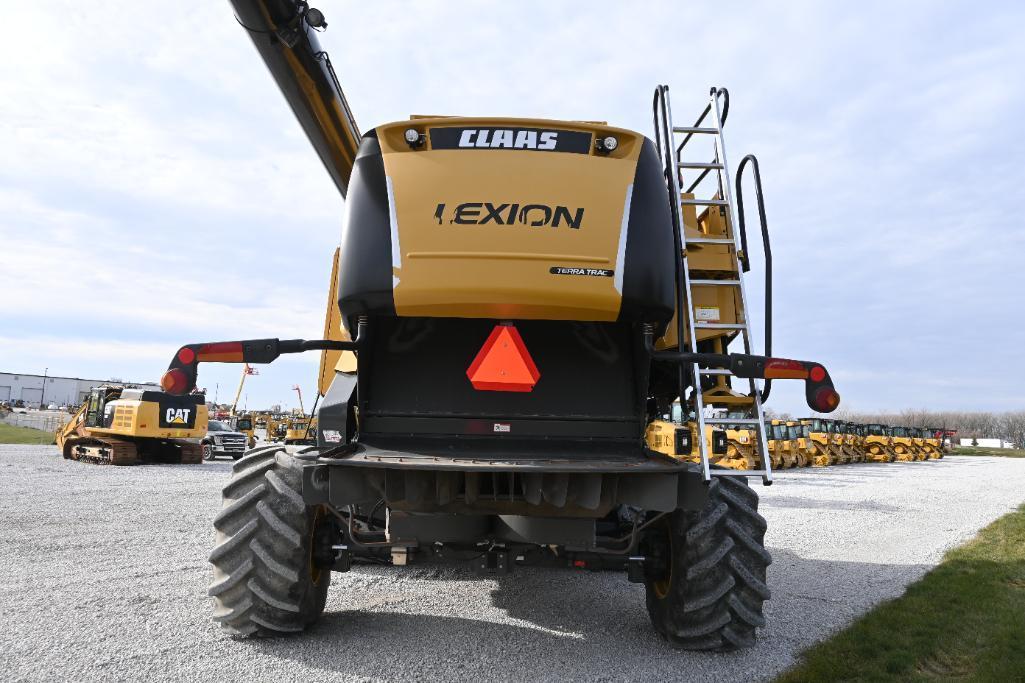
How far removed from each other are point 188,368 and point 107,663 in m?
1.68

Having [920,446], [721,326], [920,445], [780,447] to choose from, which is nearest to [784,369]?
[721,326]

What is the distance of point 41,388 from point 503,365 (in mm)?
122880

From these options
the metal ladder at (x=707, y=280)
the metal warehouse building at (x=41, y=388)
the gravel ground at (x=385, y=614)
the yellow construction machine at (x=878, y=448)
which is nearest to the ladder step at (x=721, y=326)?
the metal ladder at (x=707, y=280)

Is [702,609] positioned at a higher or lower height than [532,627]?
higher

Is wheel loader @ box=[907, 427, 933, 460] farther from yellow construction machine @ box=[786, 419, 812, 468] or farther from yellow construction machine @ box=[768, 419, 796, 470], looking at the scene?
yellow construction machine @ box=[768, 419, 796, 470]

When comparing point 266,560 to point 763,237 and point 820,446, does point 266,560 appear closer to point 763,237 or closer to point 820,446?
Result: point 763,237

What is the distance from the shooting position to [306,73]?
6.10 meters

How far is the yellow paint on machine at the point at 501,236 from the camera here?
368cm

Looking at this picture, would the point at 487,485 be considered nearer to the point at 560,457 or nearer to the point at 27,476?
the point at 560,457

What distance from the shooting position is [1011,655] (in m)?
4.40

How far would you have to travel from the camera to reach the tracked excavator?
3672mm

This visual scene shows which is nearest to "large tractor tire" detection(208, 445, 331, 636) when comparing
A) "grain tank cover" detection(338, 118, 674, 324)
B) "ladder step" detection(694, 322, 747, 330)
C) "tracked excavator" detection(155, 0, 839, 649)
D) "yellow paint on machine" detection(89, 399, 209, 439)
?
"tracked excavator" detection(155, 0, 839, 649)

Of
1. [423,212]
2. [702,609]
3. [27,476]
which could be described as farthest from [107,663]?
[27,476]

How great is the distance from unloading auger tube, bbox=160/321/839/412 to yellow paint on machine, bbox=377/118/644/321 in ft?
1.66
